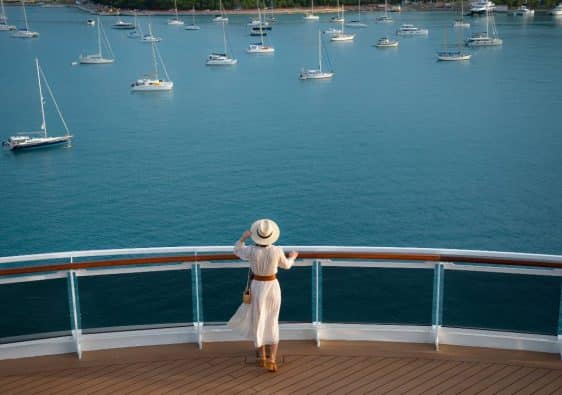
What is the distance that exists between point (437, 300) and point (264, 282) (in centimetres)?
138

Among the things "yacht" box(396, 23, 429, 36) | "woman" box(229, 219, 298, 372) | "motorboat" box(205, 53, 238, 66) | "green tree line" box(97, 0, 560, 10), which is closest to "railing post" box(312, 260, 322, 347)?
"woman" box(229, 219, 298, 372)

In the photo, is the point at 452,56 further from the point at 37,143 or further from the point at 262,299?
the point at 262,299

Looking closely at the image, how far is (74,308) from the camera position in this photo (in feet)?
18.1

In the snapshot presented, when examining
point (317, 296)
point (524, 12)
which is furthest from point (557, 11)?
point (317, 296)

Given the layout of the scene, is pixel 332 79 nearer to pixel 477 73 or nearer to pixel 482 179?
pixel 477 73

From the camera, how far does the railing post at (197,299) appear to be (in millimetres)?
5543

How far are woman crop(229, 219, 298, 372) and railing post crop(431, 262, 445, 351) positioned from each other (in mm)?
1102

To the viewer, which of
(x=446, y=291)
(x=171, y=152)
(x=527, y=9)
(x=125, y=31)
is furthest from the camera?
(x=527, y=9)

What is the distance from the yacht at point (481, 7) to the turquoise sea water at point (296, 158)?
58811 millimetres

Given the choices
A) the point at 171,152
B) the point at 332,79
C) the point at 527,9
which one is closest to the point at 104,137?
the point at 171,152

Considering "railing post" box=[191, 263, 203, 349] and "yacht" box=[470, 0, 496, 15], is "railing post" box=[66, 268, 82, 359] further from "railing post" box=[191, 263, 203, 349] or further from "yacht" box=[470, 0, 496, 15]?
"yacht" box=[470, 0, 496, 15]

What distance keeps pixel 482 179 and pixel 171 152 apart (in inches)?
676

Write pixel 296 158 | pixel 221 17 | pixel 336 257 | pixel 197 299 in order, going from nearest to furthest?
pixel 336 257 < pixel 197 299 < pixel 296 158 < pixel 221 17

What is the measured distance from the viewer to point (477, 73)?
6850cm
